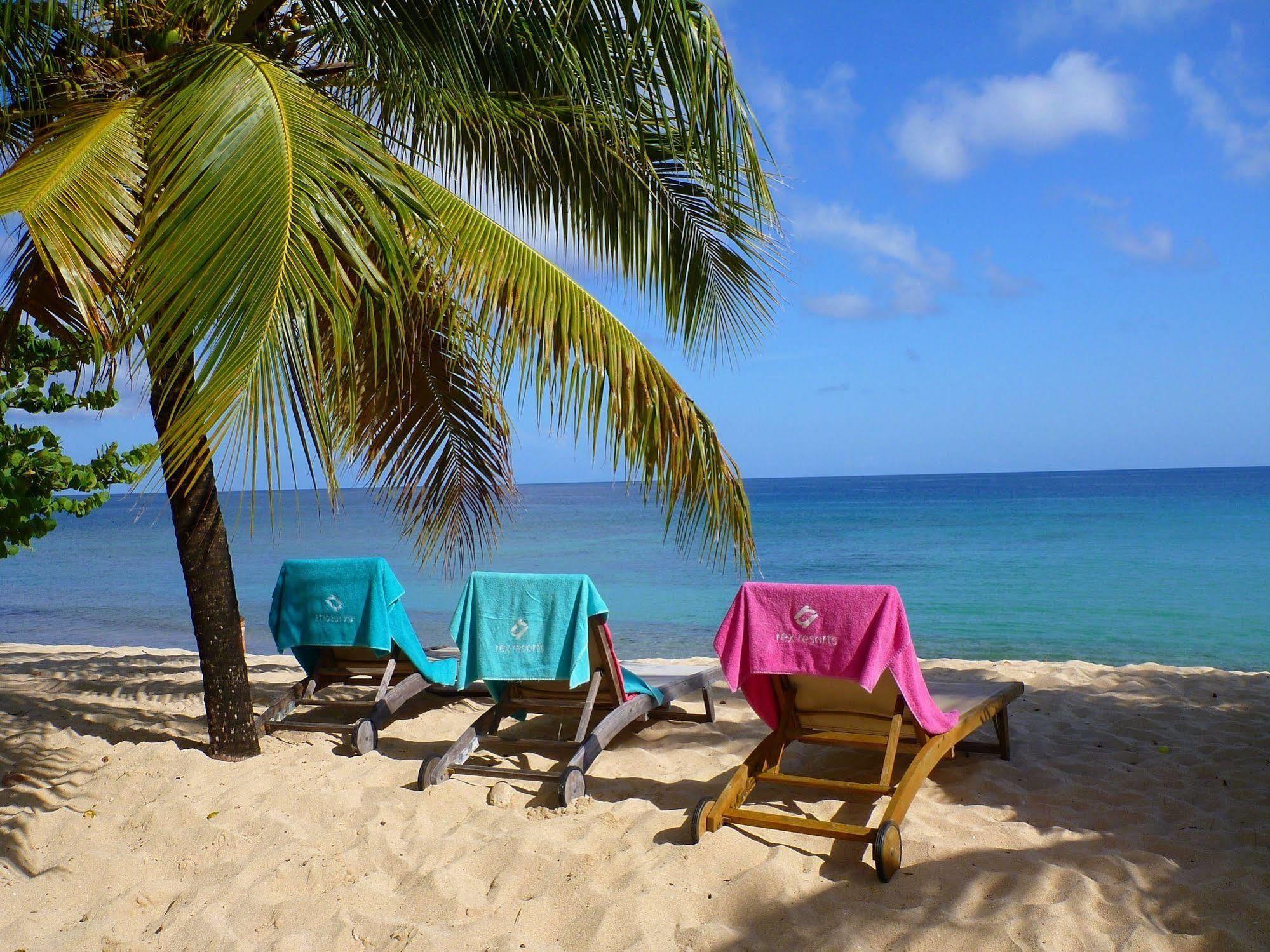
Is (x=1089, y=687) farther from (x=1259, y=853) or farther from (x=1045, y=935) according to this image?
(x=1045, y=935)

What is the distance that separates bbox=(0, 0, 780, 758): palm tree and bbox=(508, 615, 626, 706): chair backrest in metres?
0.76

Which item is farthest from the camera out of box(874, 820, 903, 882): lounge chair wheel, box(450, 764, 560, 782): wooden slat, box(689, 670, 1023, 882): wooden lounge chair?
box(450, 764, 560, 782): wooden slat

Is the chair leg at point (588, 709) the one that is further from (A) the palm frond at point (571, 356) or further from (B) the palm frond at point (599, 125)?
(B) the palm frond at point (599, 125)

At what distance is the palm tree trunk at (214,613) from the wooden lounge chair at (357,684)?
251 mm

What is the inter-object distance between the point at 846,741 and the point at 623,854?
1168 mm

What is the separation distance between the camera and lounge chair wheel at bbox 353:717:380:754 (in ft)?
16.0

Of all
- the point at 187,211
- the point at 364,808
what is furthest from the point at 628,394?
the point at 364,808

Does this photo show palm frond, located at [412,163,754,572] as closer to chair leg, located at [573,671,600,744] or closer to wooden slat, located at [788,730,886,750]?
wooden slat, located at [788,730,886,750]

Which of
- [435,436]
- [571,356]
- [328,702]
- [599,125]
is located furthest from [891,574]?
[571,356]

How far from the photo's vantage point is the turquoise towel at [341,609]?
5.26 metres

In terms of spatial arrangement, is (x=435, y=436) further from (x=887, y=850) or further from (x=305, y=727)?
(x=887, y=850)

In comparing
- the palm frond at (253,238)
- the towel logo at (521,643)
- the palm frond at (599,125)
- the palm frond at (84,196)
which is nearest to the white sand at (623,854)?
the towel logo at (521,643)

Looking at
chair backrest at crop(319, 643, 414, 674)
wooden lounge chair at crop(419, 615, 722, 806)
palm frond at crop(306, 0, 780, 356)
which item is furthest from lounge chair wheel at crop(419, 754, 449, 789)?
palm frond at crop(306, 0, 780, 356)

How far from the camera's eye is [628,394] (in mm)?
3887
